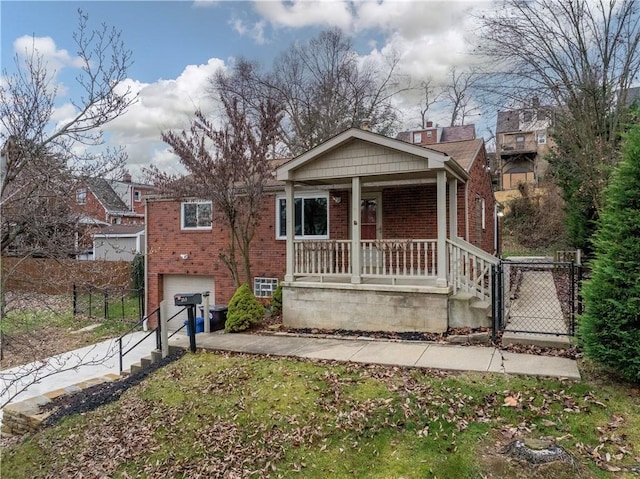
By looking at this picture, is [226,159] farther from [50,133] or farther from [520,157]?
[520,157]

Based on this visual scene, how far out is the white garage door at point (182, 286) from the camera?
14.7 meters

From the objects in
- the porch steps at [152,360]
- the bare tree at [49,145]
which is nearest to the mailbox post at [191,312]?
the porch steps at [152,360]

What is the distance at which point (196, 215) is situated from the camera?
14.6m

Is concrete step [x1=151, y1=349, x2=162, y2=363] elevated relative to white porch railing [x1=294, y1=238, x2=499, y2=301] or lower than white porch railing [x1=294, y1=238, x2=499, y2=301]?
lower

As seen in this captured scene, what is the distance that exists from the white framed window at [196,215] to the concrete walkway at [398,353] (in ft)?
19.0

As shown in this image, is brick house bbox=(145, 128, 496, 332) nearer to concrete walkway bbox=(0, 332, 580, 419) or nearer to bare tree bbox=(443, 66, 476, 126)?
concrete walkway bbox=(0, 332, 580, 419)

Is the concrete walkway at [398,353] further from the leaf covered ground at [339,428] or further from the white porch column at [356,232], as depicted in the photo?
the white porch column at [356,232]

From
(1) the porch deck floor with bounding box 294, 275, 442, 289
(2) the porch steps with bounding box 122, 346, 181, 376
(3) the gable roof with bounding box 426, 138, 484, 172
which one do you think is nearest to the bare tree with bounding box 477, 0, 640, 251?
(3) the gable roof with bounding box 426, 138, 484, 172

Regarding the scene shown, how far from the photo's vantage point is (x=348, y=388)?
6.02 metres

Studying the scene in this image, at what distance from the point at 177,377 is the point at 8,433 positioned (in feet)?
11.5

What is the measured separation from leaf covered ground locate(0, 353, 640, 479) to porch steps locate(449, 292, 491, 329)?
8.05 ft

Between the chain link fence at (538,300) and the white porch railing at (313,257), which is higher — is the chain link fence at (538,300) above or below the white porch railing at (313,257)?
below

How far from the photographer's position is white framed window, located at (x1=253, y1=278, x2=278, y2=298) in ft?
44.3

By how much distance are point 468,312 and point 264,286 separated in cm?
701
